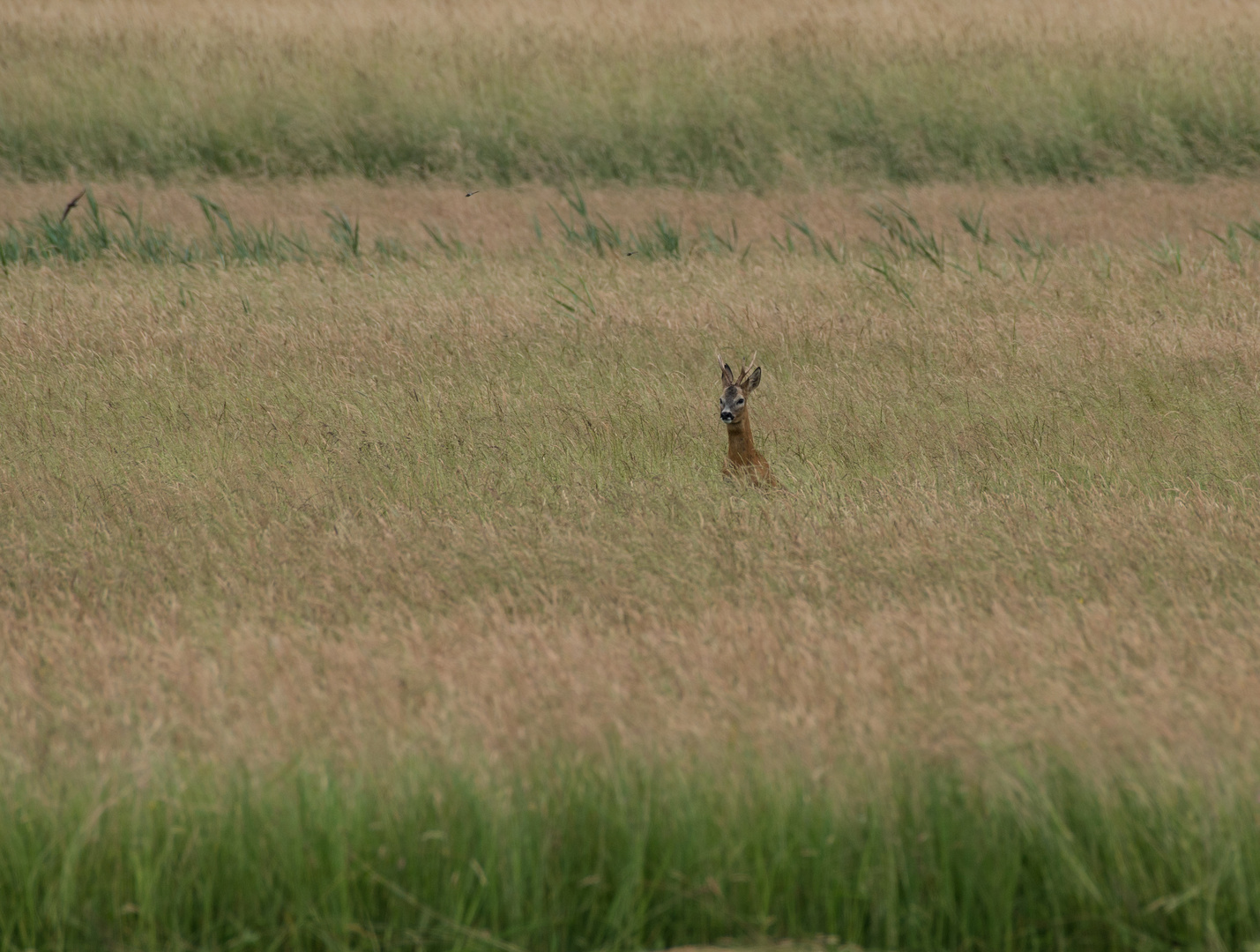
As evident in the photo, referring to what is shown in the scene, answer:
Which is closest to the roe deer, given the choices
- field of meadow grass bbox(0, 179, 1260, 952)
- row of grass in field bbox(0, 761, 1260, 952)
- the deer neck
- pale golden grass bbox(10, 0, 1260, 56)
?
the deer neck

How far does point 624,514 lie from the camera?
18.6 feet

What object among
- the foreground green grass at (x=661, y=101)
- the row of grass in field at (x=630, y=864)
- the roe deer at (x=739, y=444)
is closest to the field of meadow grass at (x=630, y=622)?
the row of grass in field at (x=630, y=864)

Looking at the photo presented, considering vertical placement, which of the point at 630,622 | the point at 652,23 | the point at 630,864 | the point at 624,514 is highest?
the point at 652,23

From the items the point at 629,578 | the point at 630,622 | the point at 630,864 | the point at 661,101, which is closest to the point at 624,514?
the point at 629,578

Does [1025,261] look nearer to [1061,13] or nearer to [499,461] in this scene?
[499,461]

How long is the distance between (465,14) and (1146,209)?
9921 mm

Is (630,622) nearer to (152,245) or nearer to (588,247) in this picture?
(588,247)

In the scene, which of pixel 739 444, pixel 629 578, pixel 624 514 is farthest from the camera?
pixel 739 444

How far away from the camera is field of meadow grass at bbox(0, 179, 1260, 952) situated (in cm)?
319

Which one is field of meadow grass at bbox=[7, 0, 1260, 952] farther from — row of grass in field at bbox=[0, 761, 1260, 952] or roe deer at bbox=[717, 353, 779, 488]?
roe deer at bbox=[717, 353, 779, 488]

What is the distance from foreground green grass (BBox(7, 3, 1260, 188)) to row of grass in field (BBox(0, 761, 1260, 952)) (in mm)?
13212

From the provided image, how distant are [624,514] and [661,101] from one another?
12151 mm

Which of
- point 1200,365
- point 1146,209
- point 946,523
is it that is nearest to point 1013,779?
point 946,523

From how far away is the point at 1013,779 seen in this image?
3176 millimetres
